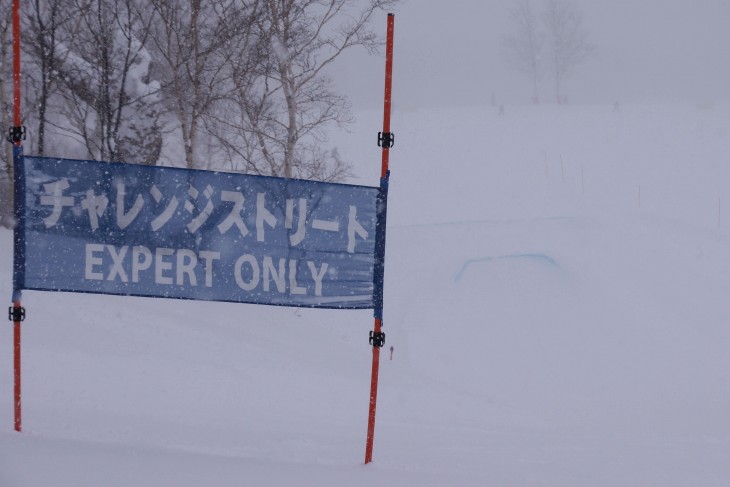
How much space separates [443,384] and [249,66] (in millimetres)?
8153

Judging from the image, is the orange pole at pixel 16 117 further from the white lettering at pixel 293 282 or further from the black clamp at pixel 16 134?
the white lettering at pixel 293 282

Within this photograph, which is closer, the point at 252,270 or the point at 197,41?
the point at 252,270

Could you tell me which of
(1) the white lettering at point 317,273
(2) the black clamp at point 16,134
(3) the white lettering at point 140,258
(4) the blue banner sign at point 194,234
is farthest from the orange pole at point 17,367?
(1) the white lettering at point 317,273

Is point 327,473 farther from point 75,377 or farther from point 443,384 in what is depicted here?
point 443,384

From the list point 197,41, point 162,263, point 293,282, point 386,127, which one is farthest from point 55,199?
point 197,41

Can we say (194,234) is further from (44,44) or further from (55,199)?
(44,44)

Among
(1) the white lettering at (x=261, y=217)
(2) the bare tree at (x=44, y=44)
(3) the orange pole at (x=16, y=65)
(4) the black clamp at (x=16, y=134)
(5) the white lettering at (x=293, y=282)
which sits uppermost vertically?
(2) the bare tree at (x=44, y=44)

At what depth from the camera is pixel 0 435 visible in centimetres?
497

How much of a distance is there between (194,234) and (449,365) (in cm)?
790

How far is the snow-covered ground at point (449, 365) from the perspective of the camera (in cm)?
559

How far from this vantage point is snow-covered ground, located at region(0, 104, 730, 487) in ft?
18.3

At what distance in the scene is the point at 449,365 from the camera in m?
12.0

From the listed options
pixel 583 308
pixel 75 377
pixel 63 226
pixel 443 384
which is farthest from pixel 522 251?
pixel 63 226

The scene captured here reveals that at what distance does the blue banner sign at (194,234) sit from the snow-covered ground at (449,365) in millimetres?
1347
